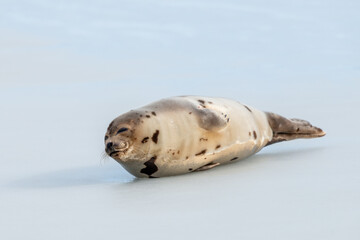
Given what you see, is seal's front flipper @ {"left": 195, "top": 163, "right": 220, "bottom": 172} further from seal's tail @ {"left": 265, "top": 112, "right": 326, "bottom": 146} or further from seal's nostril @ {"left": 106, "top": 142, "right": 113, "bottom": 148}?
seal's tail @ {"left": 265, "top": 112, "right": 326, "bottom": 146}

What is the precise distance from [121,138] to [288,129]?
1.70m

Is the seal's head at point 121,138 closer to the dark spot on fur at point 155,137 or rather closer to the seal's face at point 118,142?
the seal's face at point 118,142

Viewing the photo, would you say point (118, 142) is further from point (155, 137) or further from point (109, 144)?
point (155, 137)

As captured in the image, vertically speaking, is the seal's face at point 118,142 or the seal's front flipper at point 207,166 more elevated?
the seal's face at point 118,142

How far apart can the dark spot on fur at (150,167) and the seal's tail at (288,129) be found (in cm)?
125

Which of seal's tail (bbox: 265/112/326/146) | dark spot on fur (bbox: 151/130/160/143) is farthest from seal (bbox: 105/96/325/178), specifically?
seal's tail (bbox: 265/112/326/146)

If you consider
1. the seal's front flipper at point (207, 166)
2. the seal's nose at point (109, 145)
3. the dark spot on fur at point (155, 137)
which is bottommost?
the seal's front flipper at point (207, 166)

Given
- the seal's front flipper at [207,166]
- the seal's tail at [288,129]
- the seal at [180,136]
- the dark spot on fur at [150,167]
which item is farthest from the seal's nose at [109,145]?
the seal's tail at [288,129]

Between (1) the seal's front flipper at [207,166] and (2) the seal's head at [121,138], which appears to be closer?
(2) the seal's head at [121,138]

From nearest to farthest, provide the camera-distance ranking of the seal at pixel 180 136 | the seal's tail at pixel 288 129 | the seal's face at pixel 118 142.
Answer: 1. the seal's face at pixel 118 142
2. the seal at pixel 180 136
3. the seal's tail at pixel 288 129

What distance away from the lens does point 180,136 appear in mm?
6188

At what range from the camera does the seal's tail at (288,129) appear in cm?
714

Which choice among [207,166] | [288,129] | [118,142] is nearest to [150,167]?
[118,142]

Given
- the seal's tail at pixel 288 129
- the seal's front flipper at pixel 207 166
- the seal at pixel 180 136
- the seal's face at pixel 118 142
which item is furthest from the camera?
the seal's tail at pixel 288 129
